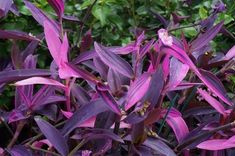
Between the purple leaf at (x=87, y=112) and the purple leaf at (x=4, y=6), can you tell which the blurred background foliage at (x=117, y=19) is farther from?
the purple leaf at (x=87, y=112)

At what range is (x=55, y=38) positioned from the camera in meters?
1.07

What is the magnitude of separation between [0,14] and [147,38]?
629mm

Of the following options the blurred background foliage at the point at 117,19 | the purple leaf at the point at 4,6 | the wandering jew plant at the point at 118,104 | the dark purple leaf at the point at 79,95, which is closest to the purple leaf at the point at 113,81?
the wandering jew plant at the point at 118,104

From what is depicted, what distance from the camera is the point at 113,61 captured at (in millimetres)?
1077

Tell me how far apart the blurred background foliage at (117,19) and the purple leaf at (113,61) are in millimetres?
567

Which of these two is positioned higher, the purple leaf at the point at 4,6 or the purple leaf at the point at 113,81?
the purple leaf at the point at 4,6

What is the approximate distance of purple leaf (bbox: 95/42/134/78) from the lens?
1059 mm

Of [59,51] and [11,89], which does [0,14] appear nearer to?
[59,51]

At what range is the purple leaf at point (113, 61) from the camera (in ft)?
3.47

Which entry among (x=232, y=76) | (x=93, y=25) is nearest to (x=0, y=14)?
(x=93, y=25)

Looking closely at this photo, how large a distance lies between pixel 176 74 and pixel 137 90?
0.15m

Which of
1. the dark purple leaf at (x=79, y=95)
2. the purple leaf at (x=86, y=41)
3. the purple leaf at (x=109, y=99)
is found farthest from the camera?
the purple leaf at (x=86, y=41)

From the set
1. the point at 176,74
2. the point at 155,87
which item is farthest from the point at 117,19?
the point at 155,87

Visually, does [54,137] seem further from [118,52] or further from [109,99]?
[118,52]
